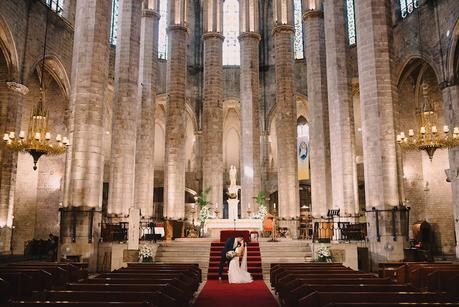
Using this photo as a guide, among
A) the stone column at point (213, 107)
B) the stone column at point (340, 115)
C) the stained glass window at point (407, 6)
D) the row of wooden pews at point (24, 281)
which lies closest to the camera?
the row of wooden pews at point (24, 281)

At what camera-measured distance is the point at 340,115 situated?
21375 mm

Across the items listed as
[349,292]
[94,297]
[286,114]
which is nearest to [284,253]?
[349,292]

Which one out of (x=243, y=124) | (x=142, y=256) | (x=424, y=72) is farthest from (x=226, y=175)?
(x=142, y=256)

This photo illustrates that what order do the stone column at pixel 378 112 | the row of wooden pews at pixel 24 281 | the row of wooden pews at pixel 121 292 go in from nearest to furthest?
the row of wooden pews at pixel 121 292 → the row of wooden pews at pixel 24 281 → the stone column at pixel 378 112

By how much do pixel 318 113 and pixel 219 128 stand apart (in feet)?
23.4

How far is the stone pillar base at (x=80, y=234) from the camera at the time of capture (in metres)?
14.4

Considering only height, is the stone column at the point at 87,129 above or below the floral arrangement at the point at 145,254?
above

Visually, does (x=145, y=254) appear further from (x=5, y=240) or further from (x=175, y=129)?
(x=175, y=129)

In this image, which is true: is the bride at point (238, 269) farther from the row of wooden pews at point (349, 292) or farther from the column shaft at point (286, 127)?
the column shaft at point (286, 127)

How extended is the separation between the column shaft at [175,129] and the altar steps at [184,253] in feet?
27.9

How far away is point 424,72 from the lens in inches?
1078

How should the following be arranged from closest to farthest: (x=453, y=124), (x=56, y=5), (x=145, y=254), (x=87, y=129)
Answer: (x=145, y=254), (x=87, y=129), (x=453, y=124), (x=56, y=5)

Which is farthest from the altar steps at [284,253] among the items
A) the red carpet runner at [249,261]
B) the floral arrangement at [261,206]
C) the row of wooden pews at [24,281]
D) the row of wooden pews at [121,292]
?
the row of wooden pews at [24,281]

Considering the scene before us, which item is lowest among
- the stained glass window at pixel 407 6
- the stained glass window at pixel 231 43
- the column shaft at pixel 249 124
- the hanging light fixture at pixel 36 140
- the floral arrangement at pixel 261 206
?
the floral arrangement at pixel 261 206
